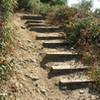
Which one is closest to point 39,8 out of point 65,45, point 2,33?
point 65,45

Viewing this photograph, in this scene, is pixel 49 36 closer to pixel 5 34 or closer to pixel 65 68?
pixel 5 34

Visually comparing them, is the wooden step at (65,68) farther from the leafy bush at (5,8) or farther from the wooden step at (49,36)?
the leafy bush at (5,8)

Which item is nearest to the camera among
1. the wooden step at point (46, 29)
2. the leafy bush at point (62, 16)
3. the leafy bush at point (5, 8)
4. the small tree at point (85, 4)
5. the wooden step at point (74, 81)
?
the wooden step at point (74, 81)

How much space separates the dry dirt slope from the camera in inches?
240

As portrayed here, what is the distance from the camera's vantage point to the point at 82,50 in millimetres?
7898

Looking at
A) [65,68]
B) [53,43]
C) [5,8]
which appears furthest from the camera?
[5,8]

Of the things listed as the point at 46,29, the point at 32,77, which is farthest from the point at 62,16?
the point at 32,77

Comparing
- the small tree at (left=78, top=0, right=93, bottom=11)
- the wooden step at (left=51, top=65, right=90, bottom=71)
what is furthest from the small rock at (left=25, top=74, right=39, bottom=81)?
the small tree at (left=78, top=0, right=93, bottom=11)

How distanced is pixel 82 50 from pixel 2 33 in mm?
2036

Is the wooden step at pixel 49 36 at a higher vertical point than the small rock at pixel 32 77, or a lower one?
higher

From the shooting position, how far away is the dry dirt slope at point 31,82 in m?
6.11

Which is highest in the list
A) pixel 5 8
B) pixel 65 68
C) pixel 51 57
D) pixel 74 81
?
pixel 5 8

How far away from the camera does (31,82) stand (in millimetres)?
6500

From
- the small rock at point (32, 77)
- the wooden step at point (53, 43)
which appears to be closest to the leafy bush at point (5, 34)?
the small rock at point (32, 77)
